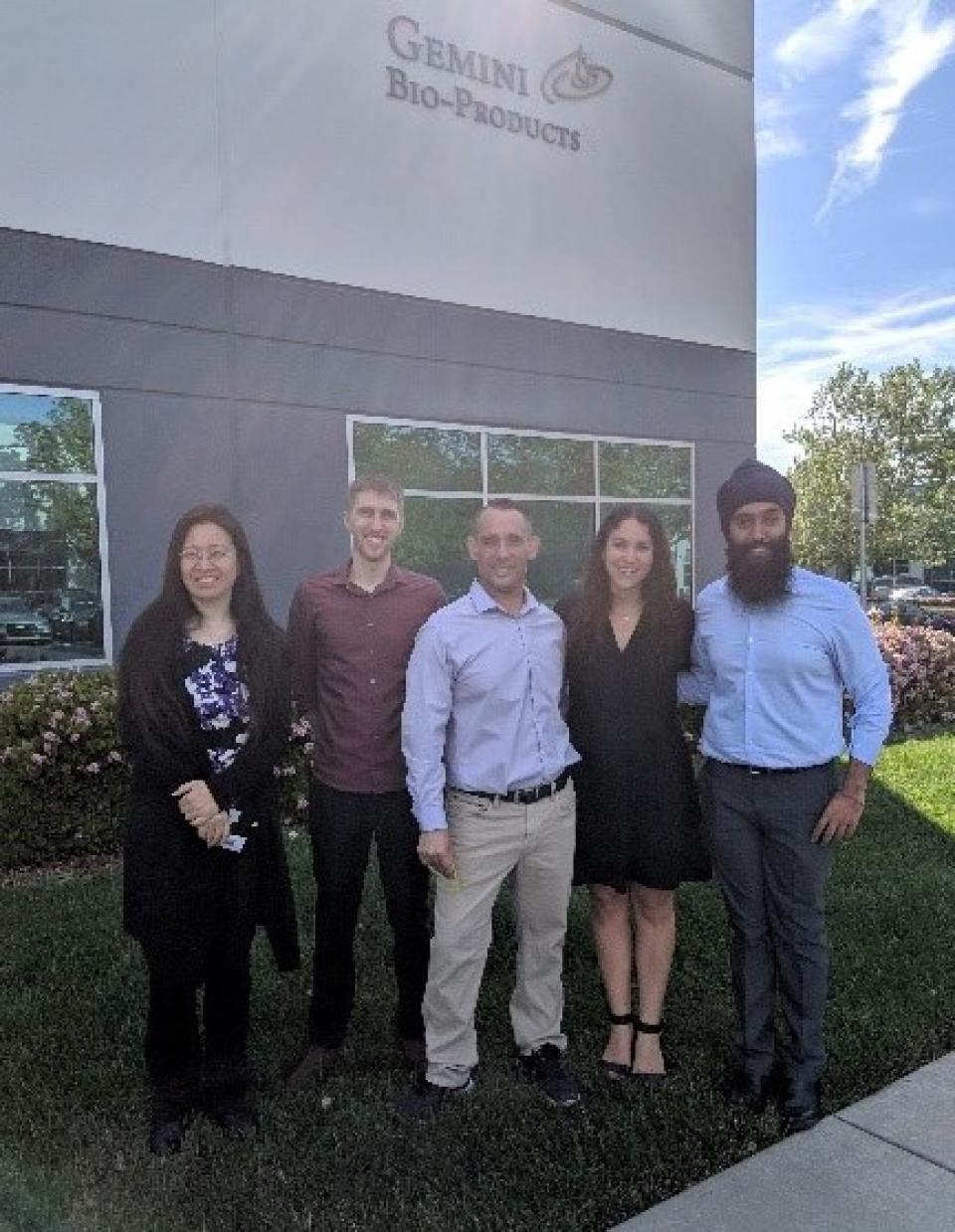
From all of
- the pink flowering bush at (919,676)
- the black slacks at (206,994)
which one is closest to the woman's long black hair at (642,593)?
the black slacks at (206,994)

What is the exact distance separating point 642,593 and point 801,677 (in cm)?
58

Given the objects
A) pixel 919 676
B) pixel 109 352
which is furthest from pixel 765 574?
pixel 919 676

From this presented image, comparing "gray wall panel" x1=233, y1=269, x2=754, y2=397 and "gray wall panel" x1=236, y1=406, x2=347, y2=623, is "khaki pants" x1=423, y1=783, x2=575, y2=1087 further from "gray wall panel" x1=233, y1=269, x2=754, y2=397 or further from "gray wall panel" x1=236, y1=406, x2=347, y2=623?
"gray wall panel" x1=233, y1=269, x2=754, y2=397

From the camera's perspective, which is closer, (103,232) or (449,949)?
(449,949)

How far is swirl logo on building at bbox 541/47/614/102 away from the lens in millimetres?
11227

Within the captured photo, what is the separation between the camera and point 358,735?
3.43m

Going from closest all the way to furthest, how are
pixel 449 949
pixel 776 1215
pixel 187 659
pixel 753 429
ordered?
pixel 776 1215
pixel 187 659
pixel 449 949
pixel 753 429

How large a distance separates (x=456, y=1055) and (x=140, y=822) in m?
1.31

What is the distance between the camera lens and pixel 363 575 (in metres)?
3.52

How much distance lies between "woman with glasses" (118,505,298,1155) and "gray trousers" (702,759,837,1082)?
1.49 metres

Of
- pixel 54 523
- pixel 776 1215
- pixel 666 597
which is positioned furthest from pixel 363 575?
pixel 54 523

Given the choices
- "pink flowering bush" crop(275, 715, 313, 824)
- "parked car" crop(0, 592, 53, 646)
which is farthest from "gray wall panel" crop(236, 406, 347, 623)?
"pink flowering bush" crop(275, 715, 313, 824)

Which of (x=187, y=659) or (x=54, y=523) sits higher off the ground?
(x=54, y=523)

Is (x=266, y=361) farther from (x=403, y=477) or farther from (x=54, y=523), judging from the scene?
(x=54, y=523)
